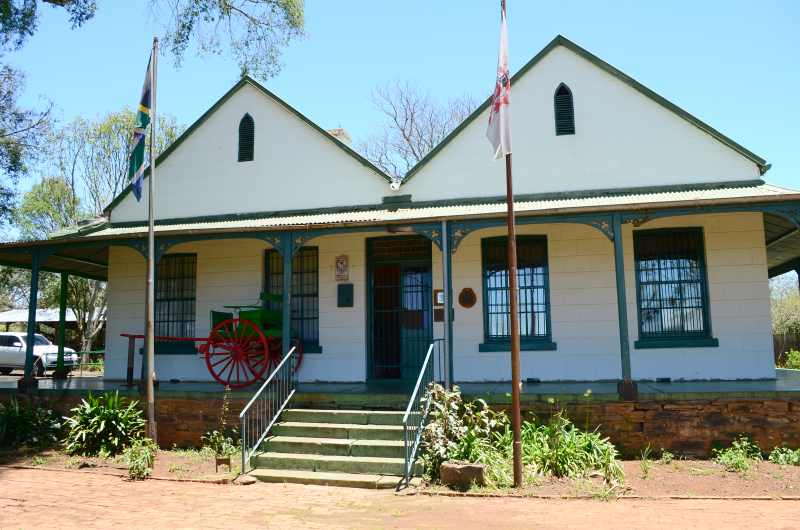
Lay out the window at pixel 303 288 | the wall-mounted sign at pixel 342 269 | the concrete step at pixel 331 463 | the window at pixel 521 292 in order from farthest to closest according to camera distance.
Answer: the window at pixel 303 288 < the wall-mounted sign at pixel 342 269 < the window at pixel 521 292 < the concrete step at pixel 331 463

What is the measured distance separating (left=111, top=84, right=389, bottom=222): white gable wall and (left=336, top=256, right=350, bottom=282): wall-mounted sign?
1.18m

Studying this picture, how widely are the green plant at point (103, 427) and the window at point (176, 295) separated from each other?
2.82 metres

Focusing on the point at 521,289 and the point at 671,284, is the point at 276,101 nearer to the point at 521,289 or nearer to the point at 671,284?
the point at 521,289

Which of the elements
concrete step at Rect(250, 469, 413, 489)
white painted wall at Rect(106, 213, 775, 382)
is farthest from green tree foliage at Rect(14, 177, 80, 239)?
concrete step at Rect(250, 469, 413, 489)

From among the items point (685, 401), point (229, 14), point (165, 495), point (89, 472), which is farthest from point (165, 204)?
point (685, 401)

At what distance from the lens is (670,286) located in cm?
1144

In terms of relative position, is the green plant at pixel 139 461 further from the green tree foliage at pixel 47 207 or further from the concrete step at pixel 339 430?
the green tree foliage at pixel 47 207

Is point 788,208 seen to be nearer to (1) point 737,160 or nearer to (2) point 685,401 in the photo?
(1) point 737,160

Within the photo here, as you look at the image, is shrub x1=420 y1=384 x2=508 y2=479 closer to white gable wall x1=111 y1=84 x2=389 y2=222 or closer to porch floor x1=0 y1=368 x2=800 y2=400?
porch floor x1=0 y1=368 x2=800 y2=400

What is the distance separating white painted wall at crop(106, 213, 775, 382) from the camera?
36.2 feet

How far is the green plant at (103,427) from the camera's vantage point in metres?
10.2

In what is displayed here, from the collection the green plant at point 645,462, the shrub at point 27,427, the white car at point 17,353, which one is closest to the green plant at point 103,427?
the shrub at point 27,427

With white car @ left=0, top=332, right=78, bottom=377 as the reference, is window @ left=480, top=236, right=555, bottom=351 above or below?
above

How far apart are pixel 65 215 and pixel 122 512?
2436 cm
